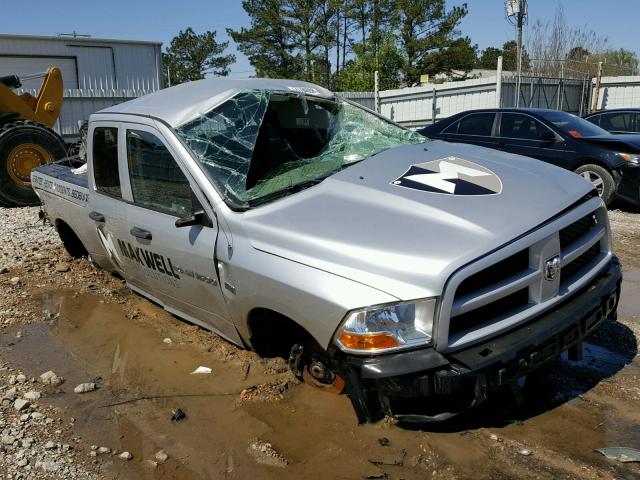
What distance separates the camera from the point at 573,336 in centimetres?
284

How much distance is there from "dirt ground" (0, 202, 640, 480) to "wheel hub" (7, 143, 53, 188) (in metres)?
6.15

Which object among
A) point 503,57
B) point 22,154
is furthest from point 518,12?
point 503,57

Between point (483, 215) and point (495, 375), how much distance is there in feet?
2.53

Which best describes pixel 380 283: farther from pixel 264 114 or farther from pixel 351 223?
pixel 264 114

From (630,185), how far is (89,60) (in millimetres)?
19899

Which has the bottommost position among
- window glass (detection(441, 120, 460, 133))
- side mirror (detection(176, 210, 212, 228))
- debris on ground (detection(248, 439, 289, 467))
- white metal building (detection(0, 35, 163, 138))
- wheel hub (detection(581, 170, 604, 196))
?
debris on ground (detection(248, 439, 289, 467))

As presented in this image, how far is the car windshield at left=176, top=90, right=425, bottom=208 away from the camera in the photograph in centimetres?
350

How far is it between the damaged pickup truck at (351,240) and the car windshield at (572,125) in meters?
5.36

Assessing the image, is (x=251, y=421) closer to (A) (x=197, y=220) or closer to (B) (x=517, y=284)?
(A) (x=197, y=220)

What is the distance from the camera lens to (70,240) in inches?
240

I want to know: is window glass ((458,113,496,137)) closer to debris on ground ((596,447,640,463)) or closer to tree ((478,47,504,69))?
debris on ground ((596,447,640,463))

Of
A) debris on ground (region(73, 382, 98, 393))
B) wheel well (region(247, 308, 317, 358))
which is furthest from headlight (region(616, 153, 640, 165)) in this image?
debris on ground (region(73, 382, 98, 393))

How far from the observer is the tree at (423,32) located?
37.9 meters

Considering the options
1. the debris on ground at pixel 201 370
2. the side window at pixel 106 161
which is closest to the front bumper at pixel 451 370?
the debris on ground at pixel 201 370
